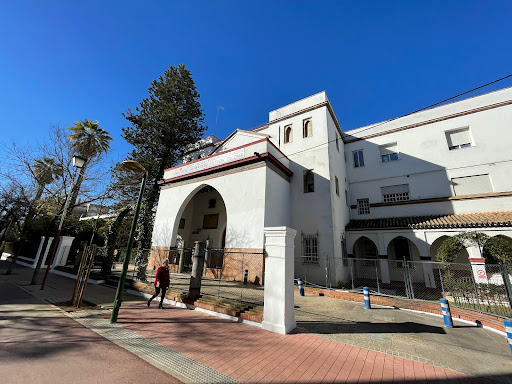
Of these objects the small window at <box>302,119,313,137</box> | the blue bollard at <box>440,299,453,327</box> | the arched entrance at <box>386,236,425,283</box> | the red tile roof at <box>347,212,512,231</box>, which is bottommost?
the blue bollard at <box>440,299,453,327</box>

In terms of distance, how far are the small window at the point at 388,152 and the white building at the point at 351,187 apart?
0.23 ft

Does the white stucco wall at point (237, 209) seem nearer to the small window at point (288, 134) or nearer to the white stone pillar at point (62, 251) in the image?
the small window at point (288, 134)

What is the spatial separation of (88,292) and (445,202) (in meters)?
21.4

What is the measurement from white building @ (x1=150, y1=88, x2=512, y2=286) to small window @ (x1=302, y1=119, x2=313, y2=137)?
3.1 inches

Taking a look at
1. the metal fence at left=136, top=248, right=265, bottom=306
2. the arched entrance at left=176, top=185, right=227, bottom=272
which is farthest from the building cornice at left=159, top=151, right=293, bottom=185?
the metal fence at left=136, top=248, right=265, bottom=306

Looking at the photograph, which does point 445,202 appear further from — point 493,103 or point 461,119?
point 493,103

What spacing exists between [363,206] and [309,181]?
5.80 meters

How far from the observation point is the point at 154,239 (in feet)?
52.4

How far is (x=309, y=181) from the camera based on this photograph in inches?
609

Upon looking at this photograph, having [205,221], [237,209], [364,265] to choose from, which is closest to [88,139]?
[205,221]

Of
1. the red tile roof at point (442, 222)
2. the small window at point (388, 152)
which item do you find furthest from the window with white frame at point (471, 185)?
the small window at point (388, 152)

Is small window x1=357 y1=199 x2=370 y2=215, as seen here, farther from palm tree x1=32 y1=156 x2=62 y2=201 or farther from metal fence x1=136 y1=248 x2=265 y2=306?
palm tree x1=32 y1=156 x2=62 y2=201

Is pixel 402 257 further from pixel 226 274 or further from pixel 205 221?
pixel 205 221

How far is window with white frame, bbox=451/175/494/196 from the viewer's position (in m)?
14.1
